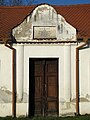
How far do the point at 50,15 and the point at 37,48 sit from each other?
4.47ft

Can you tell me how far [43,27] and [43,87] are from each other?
233 cm

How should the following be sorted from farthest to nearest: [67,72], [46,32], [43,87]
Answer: [43,87] → [46,32] → [67,72]

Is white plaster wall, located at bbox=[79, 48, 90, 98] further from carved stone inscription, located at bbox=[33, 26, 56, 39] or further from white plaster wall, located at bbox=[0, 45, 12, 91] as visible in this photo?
white plaster wall, located at bbox=[0, 45, 12, 91]

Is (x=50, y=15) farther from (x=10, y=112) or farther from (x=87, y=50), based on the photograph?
(x=10, y=112)

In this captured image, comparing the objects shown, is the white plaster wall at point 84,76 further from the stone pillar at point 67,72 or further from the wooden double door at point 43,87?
the wooden double door at point 43,87

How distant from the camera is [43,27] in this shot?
50.9 ft

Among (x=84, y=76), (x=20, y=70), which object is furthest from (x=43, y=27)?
(x=84, y=76)

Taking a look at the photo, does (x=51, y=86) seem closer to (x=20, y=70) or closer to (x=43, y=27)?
(x=20, y=70)

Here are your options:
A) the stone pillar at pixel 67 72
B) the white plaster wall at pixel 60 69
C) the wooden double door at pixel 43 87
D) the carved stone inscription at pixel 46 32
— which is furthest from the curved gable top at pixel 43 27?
the wooden double door at pixel 43 87

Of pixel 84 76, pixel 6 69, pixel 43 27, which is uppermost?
pixel 43 27

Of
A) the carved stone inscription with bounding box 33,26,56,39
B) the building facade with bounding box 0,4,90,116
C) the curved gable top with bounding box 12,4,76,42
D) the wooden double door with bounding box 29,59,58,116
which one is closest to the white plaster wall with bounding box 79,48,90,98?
the building facade with bounding box 0,4,90,116

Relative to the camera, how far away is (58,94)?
1562 cm

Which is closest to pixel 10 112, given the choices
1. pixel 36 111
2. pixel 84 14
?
pixel 36 111

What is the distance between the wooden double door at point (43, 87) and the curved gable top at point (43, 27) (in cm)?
97
